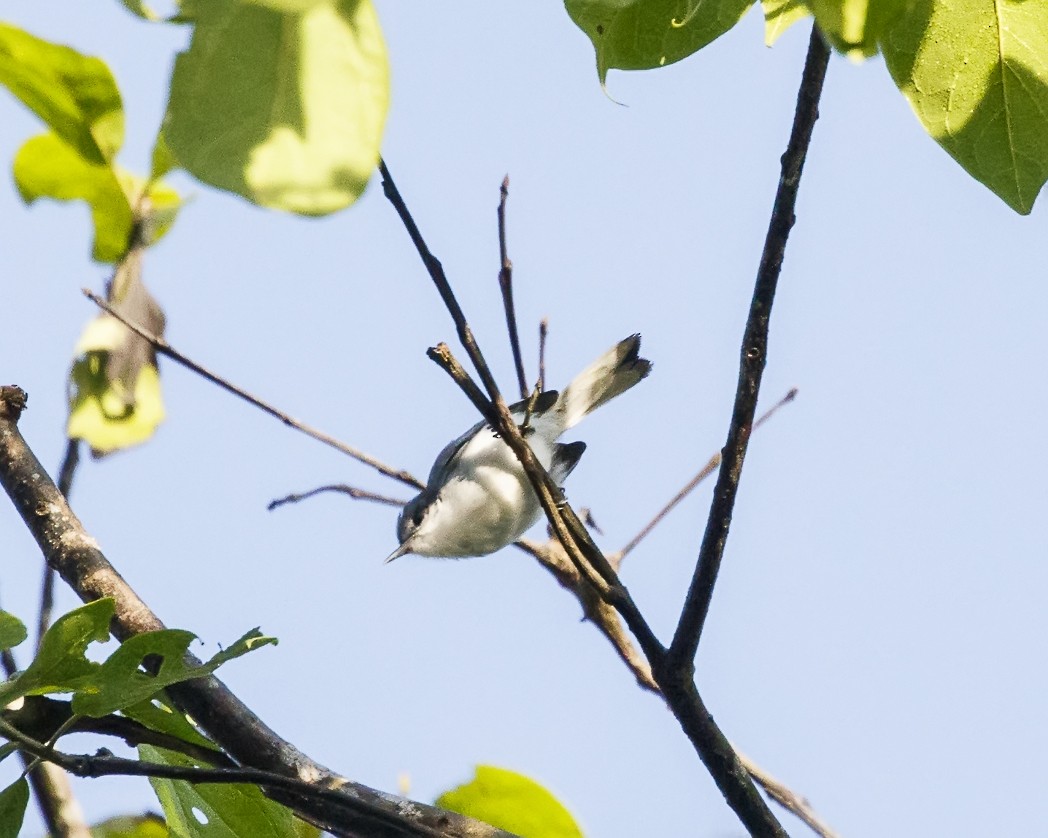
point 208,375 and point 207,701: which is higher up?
point 208,375

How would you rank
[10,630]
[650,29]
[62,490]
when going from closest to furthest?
[650,29], [10,630], [62,490]

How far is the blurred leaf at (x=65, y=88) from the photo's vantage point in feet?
3.12

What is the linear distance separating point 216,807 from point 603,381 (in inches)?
121

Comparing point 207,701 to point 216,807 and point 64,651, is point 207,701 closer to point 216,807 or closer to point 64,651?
point 216,807

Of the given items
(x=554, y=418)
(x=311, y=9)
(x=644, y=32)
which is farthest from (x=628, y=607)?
(x=554, y=418)

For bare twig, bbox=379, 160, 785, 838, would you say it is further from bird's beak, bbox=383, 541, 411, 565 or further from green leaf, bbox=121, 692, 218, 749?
bird's beak, bbox=383, 541, 411, 565

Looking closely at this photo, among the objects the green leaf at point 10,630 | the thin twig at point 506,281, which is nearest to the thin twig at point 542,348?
the thin twig at point 506,281

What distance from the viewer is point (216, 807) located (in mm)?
1188

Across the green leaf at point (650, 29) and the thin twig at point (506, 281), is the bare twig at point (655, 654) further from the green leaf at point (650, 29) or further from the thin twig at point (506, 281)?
the green leaf at point (650, 29)

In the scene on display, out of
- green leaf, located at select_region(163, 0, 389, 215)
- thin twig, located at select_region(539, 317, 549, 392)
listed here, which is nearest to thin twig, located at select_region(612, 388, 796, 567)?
thin twig, located at select_region(539, 317, 549, 392)

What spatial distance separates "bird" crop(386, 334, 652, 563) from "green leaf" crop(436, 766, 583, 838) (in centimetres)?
239

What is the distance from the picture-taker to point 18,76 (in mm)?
972

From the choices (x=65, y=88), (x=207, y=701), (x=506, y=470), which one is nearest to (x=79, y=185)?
(x=65, y=88)

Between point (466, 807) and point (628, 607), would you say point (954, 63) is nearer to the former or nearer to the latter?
point (628, 607)
